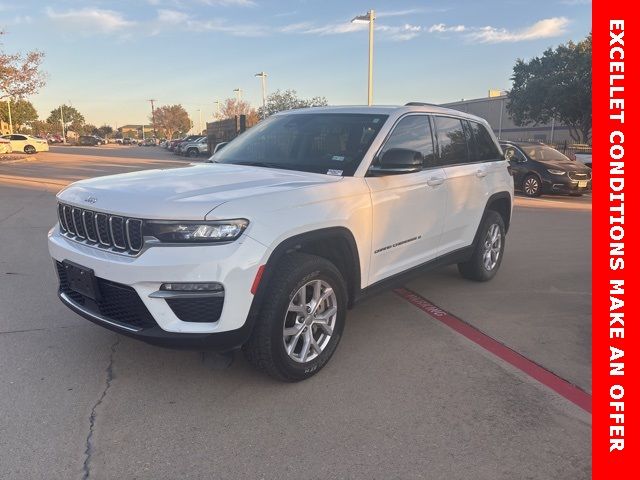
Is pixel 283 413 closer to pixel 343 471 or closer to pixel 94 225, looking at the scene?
pixel 343 471

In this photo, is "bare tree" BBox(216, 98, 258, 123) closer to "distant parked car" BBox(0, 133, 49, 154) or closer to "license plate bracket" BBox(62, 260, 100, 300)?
"distant parked car" BBox(0, 133, 49, 154)

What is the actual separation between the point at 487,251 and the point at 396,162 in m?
2.54

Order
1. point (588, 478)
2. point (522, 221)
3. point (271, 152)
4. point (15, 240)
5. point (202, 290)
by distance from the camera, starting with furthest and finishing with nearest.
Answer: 1. point (522, 221)
2. point (15, 240)
3. point (271, 152)
4. point (202, 290)
5. point (588, 478)

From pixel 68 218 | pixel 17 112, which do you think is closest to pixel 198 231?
pixel 68 218

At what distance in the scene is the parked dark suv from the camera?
14469 mm

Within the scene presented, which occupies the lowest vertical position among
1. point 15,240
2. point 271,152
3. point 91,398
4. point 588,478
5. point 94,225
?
point 588,478

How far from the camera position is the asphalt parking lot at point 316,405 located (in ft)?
8.79

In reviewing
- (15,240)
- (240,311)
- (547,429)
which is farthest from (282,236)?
(15,240)

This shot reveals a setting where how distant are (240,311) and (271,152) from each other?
6.30 feet

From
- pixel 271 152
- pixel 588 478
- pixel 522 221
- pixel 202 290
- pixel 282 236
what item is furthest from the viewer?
pixel 522 221

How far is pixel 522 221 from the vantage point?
10.5 meters

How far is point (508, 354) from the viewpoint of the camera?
401 cm

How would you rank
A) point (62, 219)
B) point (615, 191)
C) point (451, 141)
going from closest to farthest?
point (615, 191), point (62, 219), point (451, 141)

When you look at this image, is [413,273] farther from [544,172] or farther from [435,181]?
[544,172]
